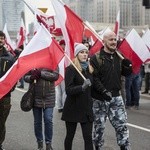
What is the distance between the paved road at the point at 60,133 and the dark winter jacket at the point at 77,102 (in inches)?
54.2

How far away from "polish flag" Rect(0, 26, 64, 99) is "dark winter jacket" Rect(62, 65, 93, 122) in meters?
0.40

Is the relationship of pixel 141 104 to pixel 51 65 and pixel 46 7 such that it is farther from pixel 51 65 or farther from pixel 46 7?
pixel 51 65

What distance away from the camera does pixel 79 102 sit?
18.8ft

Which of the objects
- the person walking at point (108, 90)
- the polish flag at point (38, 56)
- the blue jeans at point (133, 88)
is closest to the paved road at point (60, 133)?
the blue jeans at point (133, 88)

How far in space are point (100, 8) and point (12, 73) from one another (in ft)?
151

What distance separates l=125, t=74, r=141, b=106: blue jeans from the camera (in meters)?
11.3

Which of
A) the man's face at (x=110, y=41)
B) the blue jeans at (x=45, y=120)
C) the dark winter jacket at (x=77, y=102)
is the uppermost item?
the man's face at (x=110, y=41)

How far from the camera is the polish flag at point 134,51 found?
27.4 ft

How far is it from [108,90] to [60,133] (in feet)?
Answer: 8.60

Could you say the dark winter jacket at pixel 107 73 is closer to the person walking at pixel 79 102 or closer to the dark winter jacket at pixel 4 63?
the person walking at pixel 79 102

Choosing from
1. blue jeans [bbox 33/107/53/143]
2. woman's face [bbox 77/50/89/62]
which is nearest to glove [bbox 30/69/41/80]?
blue jeans [bbox 33/107/53/143]

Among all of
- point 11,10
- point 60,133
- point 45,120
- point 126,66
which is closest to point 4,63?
point 45,120

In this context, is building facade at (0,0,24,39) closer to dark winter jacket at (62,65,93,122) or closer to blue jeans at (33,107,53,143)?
blue jeans at (33,107,53,143)

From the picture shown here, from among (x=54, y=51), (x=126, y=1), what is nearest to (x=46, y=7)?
(x=54, y=51)
